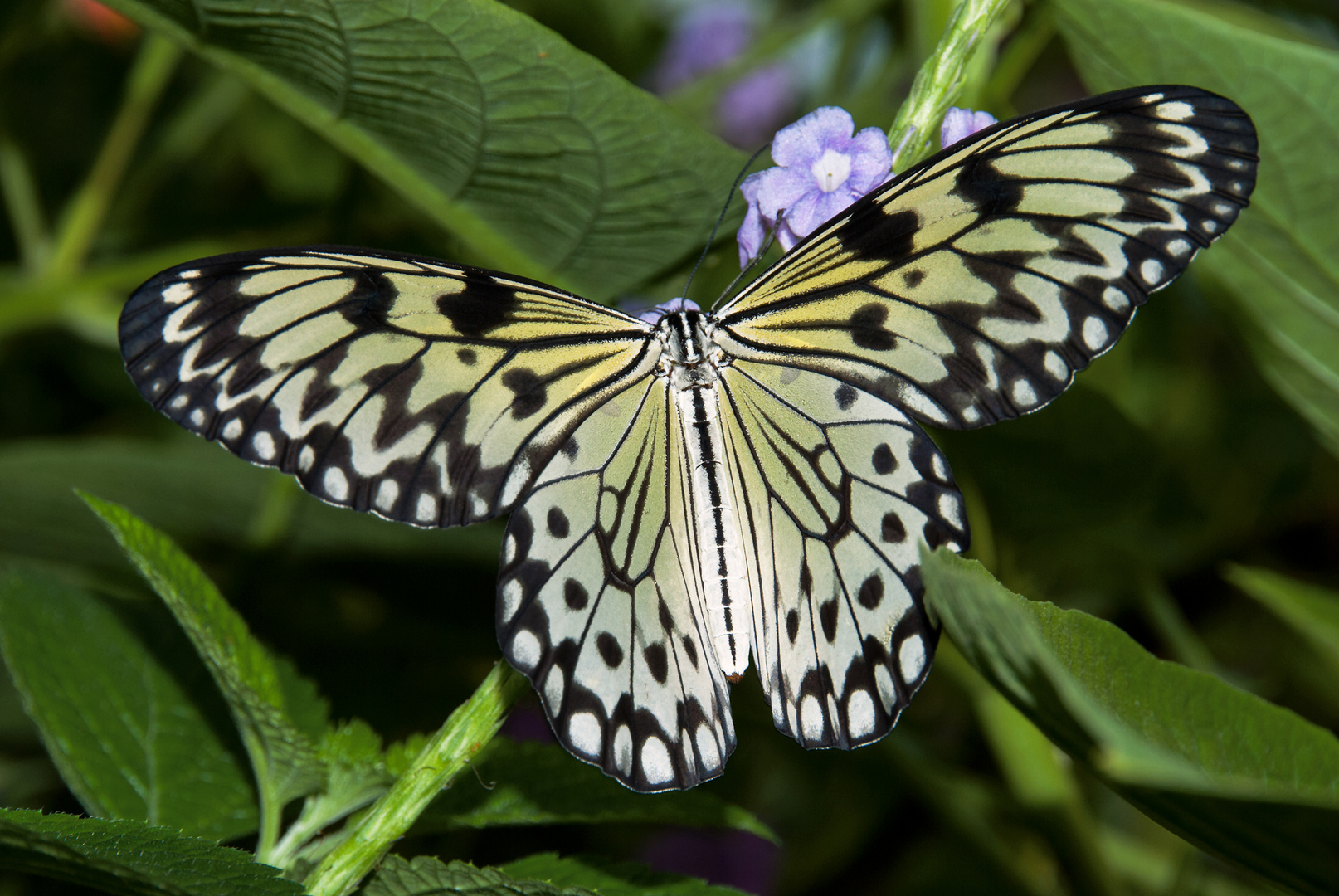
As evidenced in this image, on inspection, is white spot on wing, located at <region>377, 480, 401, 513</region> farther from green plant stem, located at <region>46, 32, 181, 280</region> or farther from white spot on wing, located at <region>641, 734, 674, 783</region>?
green plant stem, located at <region>46, 32, 181, 280</region>

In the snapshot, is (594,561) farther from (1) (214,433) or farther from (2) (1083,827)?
(2) (1083,827)

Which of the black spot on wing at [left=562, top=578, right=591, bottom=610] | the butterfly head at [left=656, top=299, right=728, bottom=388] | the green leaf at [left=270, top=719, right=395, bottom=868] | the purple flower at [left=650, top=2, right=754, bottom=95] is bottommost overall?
the green leaf at [left=270, top=719, right=395, bottom=868]

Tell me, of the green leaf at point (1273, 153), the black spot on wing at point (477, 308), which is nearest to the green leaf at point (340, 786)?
the black spot on wing at point (477, 308)

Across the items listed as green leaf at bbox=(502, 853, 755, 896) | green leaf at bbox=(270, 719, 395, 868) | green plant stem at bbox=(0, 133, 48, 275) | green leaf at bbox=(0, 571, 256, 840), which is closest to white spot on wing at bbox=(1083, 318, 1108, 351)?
green leaf at bbox=(502, 853, 755, 896)

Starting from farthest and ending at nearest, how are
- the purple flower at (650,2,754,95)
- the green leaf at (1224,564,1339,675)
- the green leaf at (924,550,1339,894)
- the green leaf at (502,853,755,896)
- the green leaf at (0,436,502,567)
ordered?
the purple flower at (650,2,754,95)
the green leaf at (0,436,502,567)
the green leaf at (1224,564,1339,675)
the green leaf at (502,853,755,896)
the green leaf at (924,550,1339,894)

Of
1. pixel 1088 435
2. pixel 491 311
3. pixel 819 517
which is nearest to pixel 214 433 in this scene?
pixel 491 311
